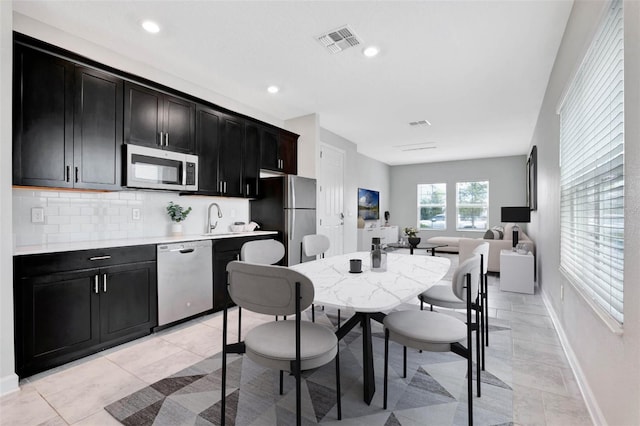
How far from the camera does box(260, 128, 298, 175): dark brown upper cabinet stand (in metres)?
4.44

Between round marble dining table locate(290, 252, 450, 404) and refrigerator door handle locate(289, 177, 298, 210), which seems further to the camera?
refrigerator door handle locate(289, 177, 298, 210)

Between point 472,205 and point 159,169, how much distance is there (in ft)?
27.6

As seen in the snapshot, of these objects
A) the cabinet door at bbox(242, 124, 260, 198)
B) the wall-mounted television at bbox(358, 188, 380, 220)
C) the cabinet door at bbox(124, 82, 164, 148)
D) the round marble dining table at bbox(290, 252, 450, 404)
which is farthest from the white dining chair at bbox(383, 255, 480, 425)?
the wall-mounted television at bbox(358, 188, 380, 220)

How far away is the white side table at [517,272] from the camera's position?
4.15m

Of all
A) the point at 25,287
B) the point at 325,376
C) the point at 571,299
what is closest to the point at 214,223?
the point at 25,287

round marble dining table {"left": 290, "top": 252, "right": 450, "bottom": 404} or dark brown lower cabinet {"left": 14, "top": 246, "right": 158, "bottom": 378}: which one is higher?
round marble dining table {"left": 290, "top": 252, "right": 450, "bottom": 404}

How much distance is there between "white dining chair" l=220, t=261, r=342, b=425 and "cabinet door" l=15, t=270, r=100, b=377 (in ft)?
5.06

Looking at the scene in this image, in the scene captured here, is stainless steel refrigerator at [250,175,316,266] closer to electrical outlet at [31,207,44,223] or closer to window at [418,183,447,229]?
electrical outlet at [31,207,44,223]

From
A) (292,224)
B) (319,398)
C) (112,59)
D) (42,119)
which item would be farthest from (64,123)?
(319,398)

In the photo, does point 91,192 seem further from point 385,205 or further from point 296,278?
point 385,205

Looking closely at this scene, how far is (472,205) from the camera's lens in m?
8.89

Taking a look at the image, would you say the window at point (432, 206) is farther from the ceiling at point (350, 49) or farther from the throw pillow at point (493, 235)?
the ceiling at point (350, 49)

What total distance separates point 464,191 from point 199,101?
7.93m

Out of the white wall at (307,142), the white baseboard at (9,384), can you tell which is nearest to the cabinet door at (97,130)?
the white baseboard at (9,384)
